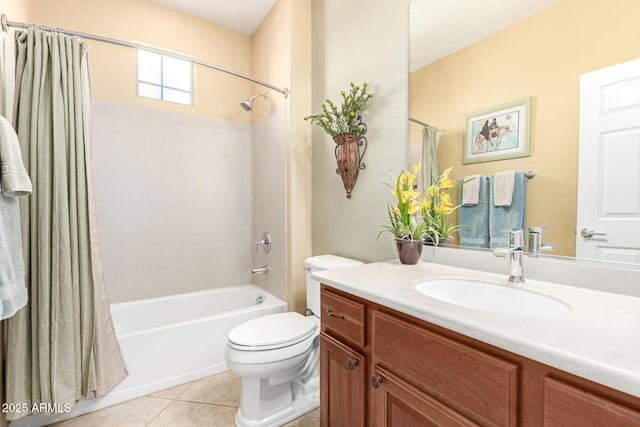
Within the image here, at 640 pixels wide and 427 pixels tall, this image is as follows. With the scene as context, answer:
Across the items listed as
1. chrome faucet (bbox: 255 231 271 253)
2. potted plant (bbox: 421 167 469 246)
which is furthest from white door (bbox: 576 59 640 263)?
chrome faucet (bbox: 255 231 271 253)

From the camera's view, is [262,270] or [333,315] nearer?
[333,315]

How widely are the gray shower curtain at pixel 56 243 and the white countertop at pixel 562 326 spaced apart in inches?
55.3

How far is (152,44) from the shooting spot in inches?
89.6

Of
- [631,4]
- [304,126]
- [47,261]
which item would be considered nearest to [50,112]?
[47,261]

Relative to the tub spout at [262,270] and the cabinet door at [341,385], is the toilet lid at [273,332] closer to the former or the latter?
the cabinet door at [341,385]

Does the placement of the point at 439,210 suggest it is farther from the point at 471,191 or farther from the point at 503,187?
the point at 503,187

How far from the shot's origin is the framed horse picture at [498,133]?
3.40ft

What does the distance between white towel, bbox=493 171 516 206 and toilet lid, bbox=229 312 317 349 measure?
1129 millimetres

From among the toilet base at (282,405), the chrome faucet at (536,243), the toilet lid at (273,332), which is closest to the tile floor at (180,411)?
the toilet base at (282,405)

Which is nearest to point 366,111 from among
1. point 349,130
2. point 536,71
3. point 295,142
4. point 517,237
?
point 349,130

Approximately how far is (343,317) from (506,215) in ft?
2.53

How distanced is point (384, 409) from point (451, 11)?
65.8 inches

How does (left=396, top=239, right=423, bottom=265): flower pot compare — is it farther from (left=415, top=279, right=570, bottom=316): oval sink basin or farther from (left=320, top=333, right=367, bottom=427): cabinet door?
(left=320, top=333, right=367, bottom=427): cabinet door

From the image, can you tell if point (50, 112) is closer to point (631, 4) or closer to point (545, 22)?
point (545, 22)
